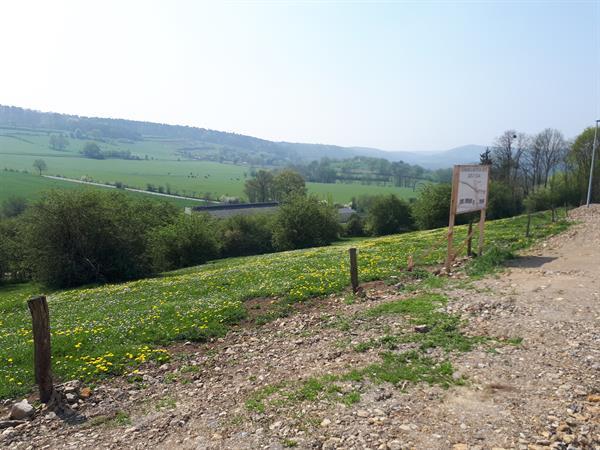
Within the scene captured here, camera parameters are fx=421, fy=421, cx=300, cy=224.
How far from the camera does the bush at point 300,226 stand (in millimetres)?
65062

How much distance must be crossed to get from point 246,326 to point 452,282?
8.44 meters

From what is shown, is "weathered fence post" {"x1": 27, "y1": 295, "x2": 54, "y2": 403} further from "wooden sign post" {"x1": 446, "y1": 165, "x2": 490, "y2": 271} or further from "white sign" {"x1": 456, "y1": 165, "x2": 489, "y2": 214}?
"white sign" {"x1": 456, "y1": 165, "x2": 489, "y2": 214}

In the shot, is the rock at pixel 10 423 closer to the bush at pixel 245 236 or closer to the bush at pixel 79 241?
the bush at pixel 79 241

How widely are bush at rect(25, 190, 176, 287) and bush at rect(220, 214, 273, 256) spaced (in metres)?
32.3

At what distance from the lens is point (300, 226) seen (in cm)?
6525

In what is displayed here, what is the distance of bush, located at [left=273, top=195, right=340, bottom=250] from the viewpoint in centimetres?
6506

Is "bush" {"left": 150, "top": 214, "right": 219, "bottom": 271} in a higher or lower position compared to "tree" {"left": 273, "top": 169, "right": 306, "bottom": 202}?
lower

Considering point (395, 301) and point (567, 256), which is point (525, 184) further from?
point (395, 301)

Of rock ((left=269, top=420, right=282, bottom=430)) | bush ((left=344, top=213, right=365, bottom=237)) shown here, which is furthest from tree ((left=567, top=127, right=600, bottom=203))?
rock ((left=269, top=420, right=282, bottom=430))

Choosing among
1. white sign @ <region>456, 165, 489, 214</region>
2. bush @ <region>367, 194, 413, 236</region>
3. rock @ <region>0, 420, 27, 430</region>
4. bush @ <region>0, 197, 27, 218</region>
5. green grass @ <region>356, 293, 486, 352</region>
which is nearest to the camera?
rock @ <region>0, 420, 27, 430</region>

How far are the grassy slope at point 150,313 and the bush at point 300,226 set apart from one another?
38826 millimetres

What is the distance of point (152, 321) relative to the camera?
14578 millimetres

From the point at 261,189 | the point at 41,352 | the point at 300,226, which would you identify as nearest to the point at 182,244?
→ the point at 300,226

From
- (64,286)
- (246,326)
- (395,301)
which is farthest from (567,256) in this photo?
(64,286)
